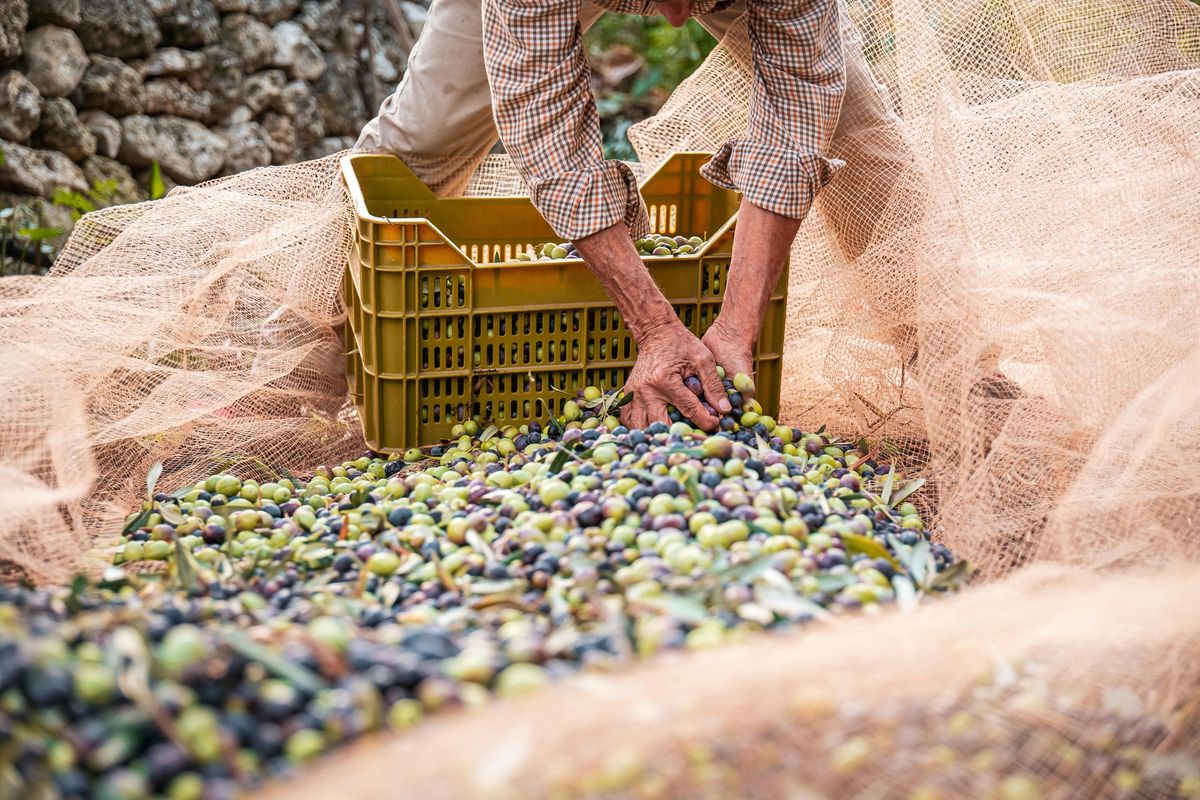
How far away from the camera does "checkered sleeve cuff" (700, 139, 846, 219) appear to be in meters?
2.62

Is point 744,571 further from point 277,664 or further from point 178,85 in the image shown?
point 178,85

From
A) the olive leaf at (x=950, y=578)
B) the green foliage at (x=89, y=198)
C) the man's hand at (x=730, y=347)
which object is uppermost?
the green foliage at (x=89, y=198)

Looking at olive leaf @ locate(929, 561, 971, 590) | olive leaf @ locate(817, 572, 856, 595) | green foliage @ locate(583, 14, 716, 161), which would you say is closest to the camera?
olive leaf @ locate(817, 572, 856, 595)

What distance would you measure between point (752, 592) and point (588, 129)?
4.08 ft

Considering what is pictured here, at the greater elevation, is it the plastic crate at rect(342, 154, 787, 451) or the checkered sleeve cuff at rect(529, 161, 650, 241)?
the checkered sleeve cuff at rect(529, 161, 650, 241)

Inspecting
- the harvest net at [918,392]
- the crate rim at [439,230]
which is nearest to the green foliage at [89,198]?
the harvest net at [918,392]

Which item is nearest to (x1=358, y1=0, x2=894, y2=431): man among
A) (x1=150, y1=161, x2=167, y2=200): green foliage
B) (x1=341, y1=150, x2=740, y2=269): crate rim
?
(x1=341, y1=150, x2=740, y2=269): crate rim

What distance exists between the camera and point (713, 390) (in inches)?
99.7

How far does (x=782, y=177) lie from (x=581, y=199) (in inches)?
18.3

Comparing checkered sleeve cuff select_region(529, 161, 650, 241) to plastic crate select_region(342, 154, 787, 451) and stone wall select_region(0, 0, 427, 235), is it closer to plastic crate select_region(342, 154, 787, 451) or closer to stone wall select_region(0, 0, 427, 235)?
plastic crate select_region(342, 154, 787, 451)

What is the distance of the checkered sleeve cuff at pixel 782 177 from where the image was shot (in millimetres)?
2619

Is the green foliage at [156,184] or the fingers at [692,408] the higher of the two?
the green foliage at [156,184]

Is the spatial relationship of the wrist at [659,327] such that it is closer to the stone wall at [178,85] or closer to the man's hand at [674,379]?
the man's hand at [674,379]

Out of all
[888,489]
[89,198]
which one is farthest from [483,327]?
[89,198]
